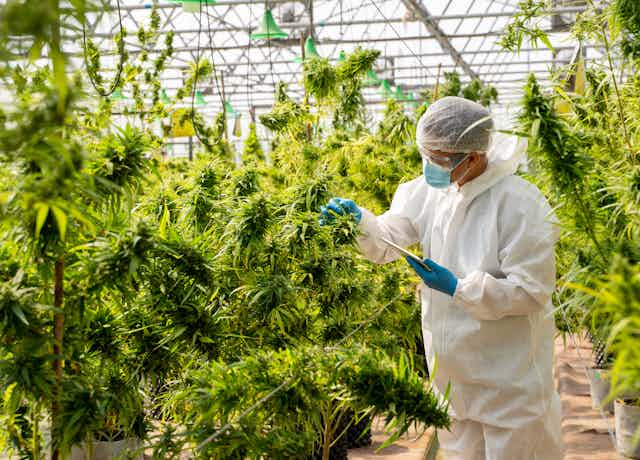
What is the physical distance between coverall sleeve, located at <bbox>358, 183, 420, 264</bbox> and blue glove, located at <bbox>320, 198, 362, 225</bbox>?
0.09 meters

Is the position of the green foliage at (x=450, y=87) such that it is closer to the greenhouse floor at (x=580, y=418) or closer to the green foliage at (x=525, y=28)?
the greenhouse floor at (x=580, y=418)

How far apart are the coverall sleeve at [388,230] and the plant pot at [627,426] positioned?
1.63 meters

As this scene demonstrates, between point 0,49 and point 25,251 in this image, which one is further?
point 25,251

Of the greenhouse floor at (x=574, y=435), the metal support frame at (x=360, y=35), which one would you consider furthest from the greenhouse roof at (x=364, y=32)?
the greenhouse floor at (x=574, y=435)

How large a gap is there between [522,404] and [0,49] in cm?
201

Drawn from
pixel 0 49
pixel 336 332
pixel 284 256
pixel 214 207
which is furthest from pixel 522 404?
pixel 0 49

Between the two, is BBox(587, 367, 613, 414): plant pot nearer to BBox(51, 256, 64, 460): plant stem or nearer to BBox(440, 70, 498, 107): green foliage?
BBox(440, 70, 498, 107): green foliage

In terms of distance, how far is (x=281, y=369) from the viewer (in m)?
1.72

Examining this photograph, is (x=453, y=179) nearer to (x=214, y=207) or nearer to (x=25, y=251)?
(x=214, y=207)

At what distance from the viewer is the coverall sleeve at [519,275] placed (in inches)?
90.7

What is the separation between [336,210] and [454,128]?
51cm

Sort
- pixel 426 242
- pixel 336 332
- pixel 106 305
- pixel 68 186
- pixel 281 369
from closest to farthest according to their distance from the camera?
pixel 68 186
pixel 281 369
pixel 106 305
pixel 336 332
pixel 426 242

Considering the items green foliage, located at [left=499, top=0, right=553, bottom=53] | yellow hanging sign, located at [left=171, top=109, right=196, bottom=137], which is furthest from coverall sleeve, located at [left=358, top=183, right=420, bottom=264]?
yellow hanging sign, located at [left=171, top=109, right=196, bottom=137]

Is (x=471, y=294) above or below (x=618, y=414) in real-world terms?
above
